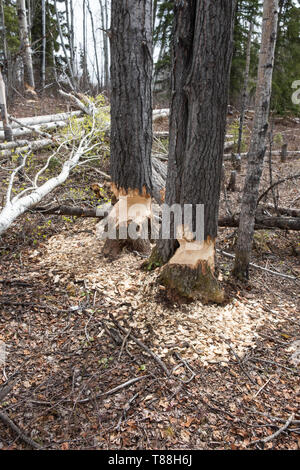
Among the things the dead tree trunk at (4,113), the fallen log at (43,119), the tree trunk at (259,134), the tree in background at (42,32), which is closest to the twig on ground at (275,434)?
the tree trunk at (259,134)

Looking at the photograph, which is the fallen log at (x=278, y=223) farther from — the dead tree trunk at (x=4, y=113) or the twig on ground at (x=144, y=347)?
the dead tree trunk at (x=4, y=113)

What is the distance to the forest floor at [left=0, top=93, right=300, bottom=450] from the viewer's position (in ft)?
6.98

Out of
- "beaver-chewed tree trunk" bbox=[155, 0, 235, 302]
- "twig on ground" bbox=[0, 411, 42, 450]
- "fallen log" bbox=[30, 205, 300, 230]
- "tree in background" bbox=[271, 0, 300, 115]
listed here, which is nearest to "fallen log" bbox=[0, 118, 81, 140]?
"fallen log" bbox=[30, 205, 300, 230]

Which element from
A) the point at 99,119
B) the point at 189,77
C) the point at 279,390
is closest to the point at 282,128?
the point at 99,119

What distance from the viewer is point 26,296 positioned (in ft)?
11.4

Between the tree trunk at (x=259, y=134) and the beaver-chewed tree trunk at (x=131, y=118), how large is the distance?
1.39 m

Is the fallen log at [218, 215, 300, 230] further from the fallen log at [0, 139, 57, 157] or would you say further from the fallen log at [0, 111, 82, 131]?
the fallen log at [0, 111, 82, 131]

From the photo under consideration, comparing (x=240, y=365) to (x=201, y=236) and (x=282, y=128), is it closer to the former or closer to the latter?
(x=201, y=236)

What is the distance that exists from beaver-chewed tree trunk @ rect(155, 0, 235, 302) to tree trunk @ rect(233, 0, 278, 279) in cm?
41

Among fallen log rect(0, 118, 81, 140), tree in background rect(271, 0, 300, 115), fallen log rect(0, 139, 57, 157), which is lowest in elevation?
fallen log rect(0, 139, 57, 157)

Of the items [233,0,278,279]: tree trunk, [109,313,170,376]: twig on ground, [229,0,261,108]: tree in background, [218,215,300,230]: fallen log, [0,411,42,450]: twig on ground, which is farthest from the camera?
[229,0,261,108]: tree in background

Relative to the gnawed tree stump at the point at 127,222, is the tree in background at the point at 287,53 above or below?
above

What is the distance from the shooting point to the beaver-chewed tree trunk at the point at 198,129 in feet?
8.66

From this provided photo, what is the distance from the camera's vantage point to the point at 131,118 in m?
3.97
